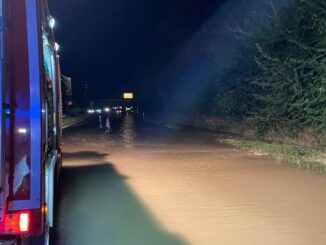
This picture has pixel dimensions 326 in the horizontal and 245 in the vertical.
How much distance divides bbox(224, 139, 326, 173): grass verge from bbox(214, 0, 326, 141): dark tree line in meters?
1.22

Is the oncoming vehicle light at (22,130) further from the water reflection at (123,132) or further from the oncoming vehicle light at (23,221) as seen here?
the water reflection at (123,132)

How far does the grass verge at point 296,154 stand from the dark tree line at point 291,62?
1.22 meters

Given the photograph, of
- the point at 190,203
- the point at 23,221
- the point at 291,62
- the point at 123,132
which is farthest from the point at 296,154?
the point at 123,132

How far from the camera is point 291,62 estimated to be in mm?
18672

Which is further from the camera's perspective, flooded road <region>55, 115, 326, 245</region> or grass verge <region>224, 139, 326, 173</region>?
grass verge <region>224, 139, 326, 173</region>

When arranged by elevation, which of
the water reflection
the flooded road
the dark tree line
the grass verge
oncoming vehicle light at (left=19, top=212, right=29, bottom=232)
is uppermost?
the dark tree line

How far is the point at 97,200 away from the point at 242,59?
19747mm

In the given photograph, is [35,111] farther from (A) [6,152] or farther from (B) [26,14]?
(B) [26,14]

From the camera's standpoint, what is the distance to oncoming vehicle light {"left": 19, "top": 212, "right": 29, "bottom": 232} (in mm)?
3887

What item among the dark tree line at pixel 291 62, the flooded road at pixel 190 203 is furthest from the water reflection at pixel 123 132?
the flooded road at pixel 190 203

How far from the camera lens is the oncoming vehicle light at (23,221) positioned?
3.89 m

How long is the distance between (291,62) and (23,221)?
1629 cm

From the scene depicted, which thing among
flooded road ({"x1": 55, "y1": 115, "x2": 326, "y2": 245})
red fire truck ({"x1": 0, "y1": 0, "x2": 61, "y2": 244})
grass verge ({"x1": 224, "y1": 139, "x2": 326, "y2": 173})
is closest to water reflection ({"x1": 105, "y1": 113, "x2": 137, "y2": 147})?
grass verge ({"x1": 224, "y1": 139, "x2": 326, "y2": 173})

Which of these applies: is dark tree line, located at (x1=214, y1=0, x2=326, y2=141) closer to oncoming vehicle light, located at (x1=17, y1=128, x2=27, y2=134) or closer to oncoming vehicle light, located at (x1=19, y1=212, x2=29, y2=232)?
oncoming vehicle light, located at (x1=17, y1=128, x2=27, y2=134)
